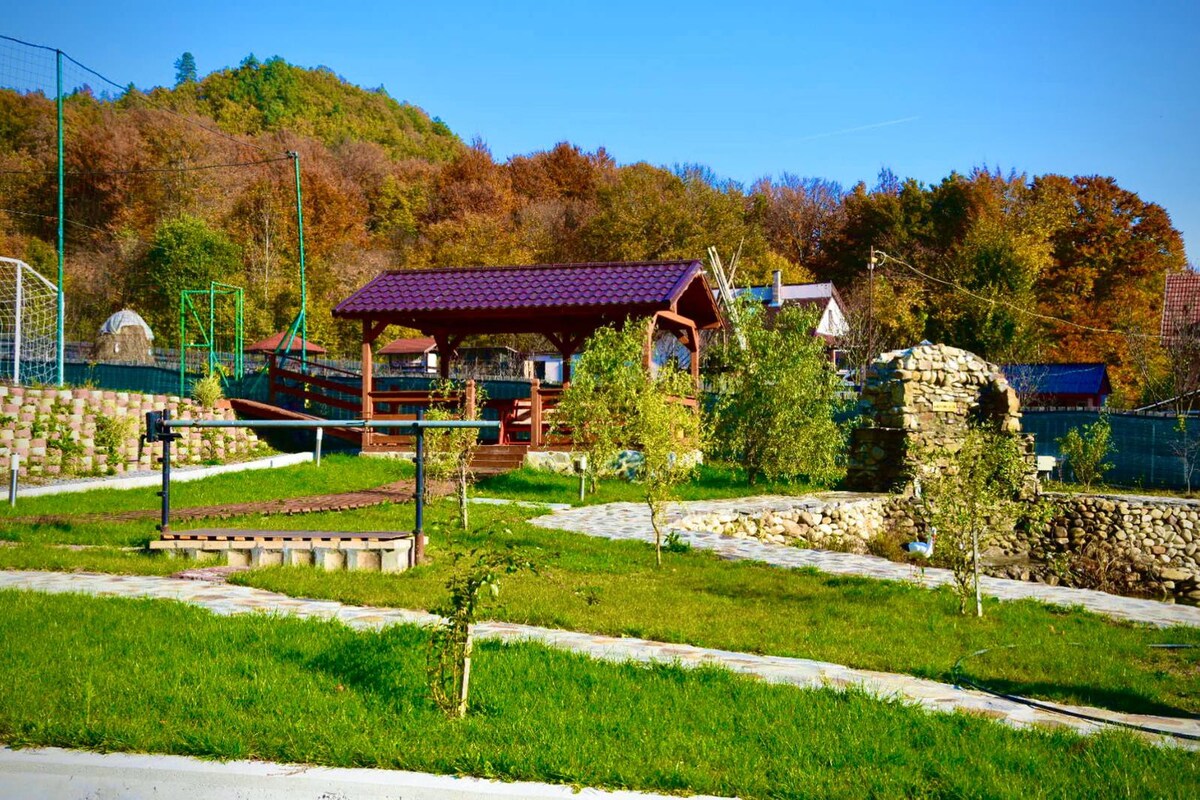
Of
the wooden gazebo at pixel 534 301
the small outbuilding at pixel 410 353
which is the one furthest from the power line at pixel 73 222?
the wooden gazebo at pixel 534 301

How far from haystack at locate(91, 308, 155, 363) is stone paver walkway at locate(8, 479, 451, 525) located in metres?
25.1

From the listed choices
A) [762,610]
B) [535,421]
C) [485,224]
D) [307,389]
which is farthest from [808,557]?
[485,224]

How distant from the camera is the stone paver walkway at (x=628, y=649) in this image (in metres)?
5.18

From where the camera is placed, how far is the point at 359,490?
586 inches

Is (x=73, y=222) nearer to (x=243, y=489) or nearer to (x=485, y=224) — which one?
(x=485, y=224)

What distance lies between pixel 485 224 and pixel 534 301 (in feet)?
95.1

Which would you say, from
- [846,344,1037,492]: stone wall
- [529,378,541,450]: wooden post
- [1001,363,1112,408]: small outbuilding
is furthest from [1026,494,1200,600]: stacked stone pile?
[1001,363,1112,408]: small outbuilding

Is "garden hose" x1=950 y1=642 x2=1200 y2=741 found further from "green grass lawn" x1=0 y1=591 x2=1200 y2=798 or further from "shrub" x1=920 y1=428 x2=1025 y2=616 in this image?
"shrub" x1=920 y1=428 x2=1025 y2=616

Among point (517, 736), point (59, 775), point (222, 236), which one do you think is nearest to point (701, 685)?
point (517, 736)

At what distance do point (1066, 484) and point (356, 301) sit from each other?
50.8 feet

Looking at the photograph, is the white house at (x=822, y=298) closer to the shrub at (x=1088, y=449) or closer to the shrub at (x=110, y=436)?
the shrub at (x=1088, y=449)

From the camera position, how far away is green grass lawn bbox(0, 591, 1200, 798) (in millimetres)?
4031

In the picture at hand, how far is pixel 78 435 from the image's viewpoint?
16422 millimetres

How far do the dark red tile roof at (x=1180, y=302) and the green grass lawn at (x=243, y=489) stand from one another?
27426mm
